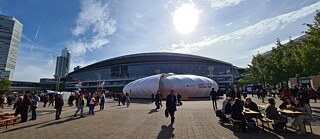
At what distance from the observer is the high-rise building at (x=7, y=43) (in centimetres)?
8847

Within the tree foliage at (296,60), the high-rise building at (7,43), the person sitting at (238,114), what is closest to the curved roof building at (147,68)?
the high-rise building at (7,43)

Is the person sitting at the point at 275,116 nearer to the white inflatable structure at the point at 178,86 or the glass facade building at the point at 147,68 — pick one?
the white inflatable structure at the point at 178,86

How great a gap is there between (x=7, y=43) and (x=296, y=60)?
4756 inches

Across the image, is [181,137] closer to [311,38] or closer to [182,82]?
[311,38]

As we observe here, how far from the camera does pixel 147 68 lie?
86938 mm

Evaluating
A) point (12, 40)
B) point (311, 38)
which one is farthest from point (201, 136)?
point (12, 40)

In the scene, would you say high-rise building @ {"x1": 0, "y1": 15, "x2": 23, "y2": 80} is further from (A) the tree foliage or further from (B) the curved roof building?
(A) the tree foliage

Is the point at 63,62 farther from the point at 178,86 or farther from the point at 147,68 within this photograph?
the point at 178,86

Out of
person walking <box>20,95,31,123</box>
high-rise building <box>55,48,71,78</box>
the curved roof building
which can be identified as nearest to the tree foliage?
person walking <box>20,95,31,123</box>

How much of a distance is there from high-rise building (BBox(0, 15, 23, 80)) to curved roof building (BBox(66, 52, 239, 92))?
32.0 m

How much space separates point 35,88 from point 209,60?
10725 centimetres

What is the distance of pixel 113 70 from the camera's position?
95.1 meters

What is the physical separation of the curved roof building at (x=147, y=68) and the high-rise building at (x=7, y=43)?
32.0 metres

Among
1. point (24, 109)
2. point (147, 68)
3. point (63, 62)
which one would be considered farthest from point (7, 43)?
point (24, 109)
